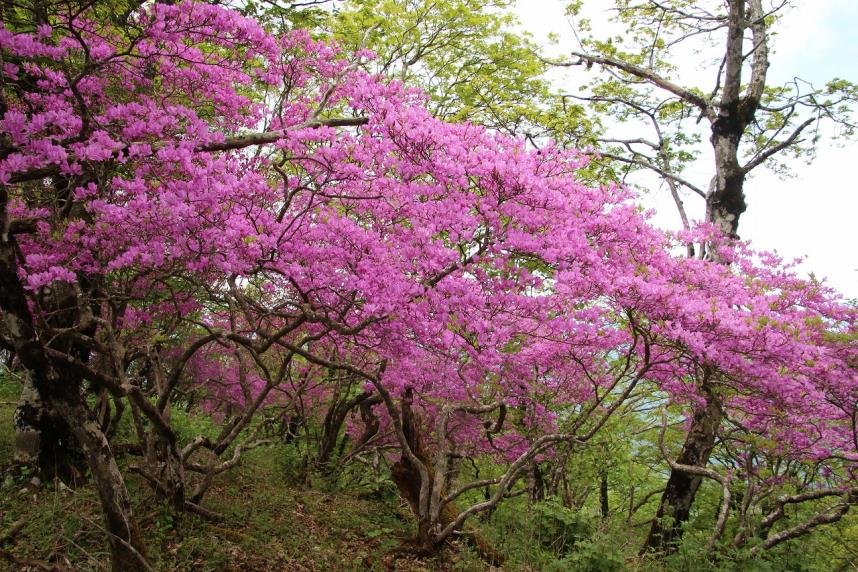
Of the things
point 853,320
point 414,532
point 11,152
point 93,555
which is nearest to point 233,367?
point 414,532

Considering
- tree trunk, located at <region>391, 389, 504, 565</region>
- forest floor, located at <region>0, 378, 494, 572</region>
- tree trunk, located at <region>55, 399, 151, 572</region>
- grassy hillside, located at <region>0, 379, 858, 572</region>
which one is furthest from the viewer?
tree trunk, located at <region>391, 389, 504, 565</region>

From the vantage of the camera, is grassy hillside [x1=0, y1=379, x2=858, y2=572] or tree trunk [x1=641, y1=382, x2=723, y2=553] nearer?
grassy hillside [x1=0, y1=379, x2=858, y2=572]

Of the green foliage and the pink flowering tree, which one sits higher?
the pink flowering tree

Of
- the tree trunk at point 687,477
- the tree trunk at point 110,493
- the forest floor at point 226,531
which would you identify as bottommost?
the forest floor at point 226,531

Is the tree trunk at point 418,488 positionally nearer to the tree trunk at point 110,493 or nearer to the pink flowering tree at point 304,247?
the pink flowering tree at point 304,247

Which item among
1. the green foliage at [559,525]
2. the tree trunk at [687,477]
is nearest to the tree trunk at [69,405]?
the green foliage at [559,525]

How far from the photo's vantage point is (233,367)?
1614 cm

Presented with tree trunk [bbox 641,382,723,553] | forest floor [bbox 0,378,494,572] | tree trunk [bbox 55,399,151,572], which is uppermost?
tree trunk [bbox 641,382,723,553]

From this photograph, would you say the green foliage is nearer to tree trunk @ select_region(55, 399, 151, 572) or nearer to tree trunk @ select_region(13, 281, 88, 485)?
tree trunk @ select_region(55, 399, 151, 572)

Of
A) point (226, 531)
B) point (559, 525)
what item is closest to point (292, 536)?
point (226, 531)

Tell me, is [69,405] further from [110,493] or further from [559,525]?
[559,525]

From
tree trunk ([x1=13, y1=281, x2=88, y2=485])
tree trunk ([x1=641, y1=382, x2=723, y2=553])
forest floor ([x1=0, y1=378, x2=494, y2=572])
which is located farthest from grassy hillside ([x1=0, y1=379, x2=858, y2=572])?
tree trunk ([x1=641, y1=382, x2=723, y2=553])

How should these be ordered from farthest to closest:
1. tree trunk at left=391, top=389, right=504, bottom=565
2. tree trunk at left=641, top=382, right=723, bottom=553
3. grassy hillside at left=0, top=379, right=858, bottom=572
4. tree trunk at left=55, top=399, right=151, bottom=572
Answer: tree trunk at left=641, top=382, right=723, bottom=553
tree trunk at left=391, top=389, right=504, bottom=565
grassy hillside at left=0, top=379, right=858, bottom=572
tree trunk at left=55, top=399, right=151, bottom=572

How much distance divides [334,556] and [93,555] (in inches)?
102
